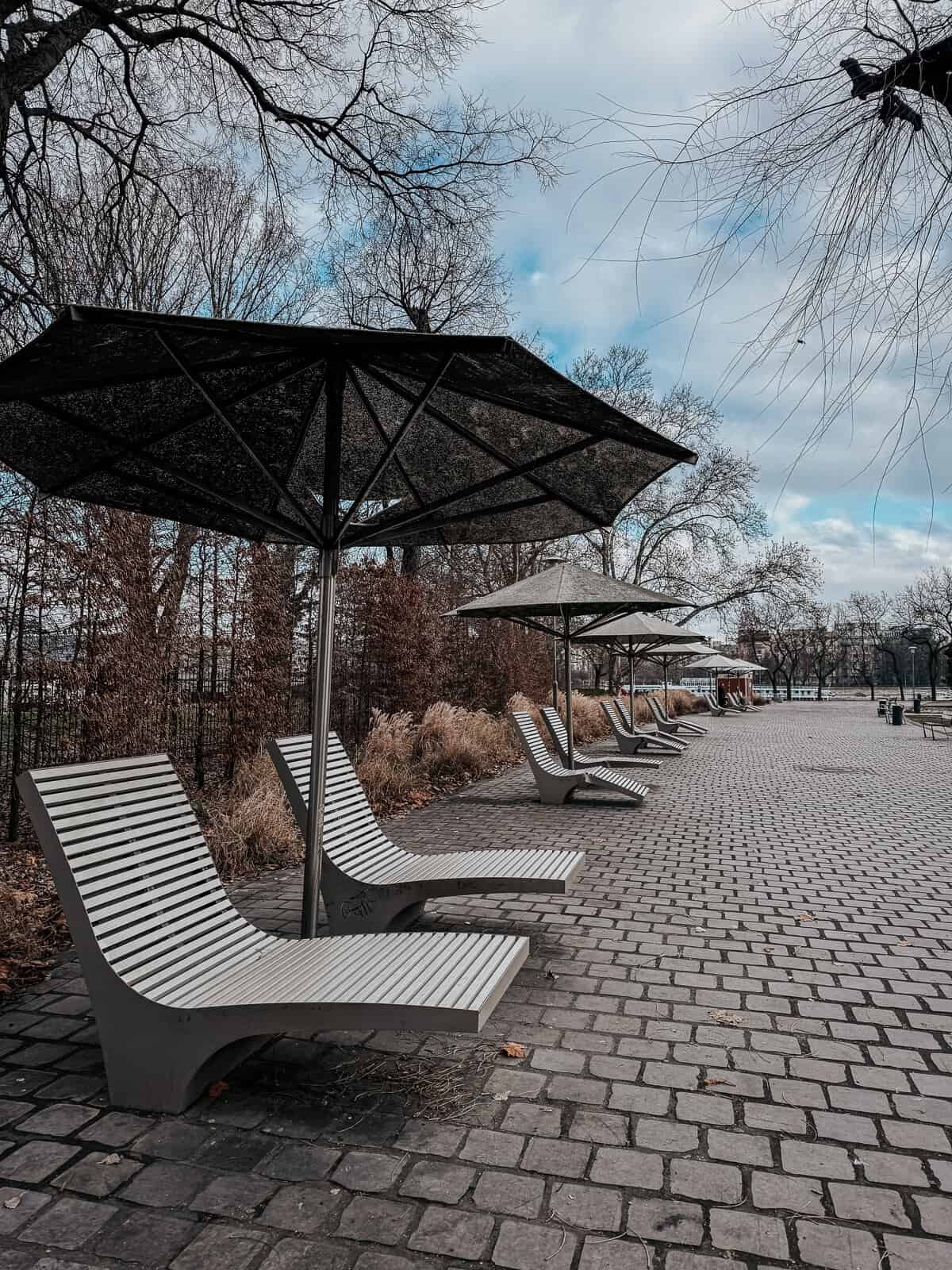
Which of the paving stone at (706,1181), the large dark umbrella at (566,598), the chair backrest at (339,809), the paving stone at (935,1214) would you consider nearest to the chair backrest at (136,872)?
the chair backrest at (339,809)

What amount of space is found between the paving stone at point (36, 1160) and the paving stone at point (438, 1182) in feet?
3.57

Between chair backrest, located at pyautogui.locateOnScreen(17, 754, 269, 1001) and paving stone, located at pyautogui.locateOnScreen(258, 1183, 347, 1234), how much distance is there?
32.7 inches

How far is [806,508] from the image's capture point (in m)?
1.63

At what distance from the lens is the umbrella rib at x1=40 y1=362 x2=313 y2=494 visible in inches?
153

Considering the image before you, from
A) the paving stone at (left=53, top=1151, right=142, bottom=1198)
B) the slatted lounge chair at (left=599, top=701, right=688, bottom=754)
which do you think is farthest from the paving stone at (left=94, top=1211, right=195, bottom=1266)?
the slatted lounge chair at (left=599, top=701, right=688, bottom=754)

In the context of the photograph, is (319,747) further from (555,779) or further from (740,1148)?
(555,779)

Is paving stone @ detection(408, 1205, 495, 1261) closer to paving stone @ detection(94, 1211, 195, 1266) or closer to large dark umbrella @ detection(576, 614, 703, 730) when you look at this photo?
paving stone @ detection(94, 1211, 195, 1266)

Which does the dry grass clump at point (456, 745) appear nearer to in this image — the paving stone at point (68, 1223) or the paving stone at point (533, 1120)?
the paving stone at point (533, 1120)

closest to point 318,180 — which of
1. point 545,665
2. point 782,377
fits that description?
point 782,377

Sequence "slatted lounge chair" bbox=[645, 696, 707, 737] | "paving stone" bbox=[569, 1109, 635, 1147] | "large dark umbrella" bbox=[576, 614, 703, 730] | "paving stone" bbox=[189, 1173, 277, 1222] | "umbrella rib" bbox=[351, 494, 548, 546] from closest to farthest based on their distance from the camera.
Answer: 1. "paving stone" bbox=[189, 1173, 277, 1222]
2. "paving stone" bbox=[569, 1109, 635, 1147]
3. "umbrella rib" bbox=[351, 494, 548, 546]
4. "large dark umbrella" bbox=[576, 614, 703, 730]
5. "slatted lounge chair" bbox=[645, 696, 707, 737]

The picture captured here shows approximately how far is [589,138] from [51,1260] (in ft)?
9.99

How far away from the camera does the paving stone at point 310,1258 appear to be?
2.07 m

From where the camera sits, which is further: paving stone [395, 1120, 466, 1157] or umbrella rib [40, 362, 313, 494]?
umbrella rib [40, 362, 313, 494]

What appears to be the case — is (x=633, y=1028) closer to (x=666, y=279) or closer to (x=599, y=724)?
(x=666, y=279)
